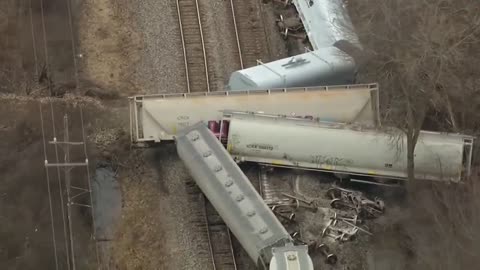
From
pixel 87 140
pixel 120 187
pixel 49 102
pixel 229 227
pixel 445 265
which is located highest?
pixel 49 102

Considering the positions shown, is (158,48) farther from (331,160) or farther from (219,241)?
(219,241)

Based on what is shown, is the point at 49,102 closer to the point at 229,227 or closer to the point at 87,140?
the point at 87,140

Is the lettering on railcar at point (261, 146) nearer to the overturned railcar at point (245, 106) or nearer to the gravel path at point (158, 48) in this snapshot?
→ the overturned railcar at point (245, 106)

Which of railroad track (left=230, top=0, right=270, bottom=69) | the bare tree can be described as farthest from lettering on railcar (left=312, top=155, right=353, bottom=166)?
railroad track (left=230, top=0, right=270, bottom=69)

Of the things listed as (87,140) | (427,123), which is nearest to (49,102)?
(87,140)

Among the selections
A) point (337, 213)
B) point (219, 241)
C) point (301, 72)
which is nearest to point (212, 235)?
point (219, 241)
